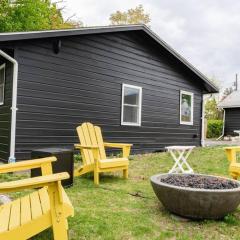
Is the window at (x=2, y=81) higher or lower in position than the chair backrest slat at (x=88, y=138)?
higher

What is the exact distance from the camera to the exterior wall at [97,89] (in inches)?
289

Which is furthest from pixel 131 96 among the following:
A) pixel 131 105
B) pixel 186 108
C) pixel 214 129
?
pixel 214 129

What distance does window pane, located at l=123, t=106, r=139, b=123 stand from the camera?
9.68m

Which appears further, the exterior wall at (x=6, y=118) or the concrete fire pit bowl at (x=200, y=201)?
the exterior wall at (x=6, y=118)

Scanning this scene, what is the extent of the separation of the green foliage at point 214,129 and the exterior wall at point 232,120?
1.14 meters

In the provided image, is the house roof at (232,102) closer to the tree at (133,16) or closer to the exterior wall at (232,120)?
the exterior wall at (232,120)

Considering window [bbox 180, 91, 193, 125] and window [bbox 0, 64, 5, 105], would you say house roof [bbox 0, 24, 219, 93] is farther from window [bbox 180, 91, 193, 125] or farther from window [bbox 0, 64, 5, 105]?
window [bbox 0, 64, 5, 105]

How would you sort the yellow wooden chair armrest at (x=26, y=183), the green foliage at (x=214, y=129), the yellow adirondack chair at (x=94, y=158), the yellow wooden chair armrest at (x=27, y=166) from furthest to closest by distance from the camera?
the green foliage at (x=214, y=129), the yellow adirondack chair at (x=94, y=158), the yellow wooden chair armrest at (x=27, y=166), the yellow wooden chair armrest at (x=26, y=183)

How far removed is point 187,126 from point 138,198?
7.83 metres

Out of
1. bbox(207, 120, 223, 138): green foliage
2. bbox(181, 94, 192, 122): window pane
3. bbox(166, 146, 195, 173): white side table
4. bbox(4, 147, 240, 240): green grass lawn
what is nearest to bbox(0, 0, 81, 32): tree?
bbox(181, 94, 192, 122): window pane

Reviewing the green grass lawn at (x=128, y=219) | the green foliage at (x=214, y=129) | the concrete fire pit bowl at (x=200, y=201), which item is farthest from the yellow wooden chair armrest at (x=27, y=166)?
the green foliage at (x=214, y=129)

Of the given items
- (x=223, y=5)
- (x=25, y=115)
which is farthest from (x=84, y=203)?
(x=223, y=5)

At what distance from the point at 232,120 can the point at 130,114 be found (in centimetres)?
1236

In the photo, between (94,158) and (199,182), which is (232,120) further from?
(199,182)
